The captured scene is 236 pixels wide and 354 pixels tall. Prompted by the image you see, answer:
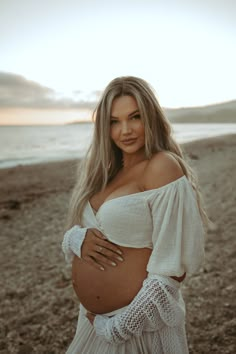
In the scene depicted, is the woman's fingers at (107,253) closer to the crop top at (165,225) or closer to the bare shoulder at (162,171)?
the crop top at (165,225)

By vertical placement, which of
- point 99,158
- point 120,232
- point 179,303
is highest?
point 99,158

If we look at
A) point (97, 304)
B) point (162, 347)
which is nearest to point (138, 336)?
point (162, 347)

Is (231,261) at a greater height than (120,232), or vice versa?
(120,232)

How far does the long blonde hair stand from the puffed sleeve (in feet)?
0.72

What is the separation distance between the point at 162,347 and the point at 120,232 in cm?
56

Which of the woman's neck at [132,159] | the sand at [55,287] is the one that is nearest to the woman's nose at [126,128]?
the woman's neck at [132,159]

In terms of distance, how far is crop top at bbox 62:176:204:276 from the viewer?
1.64m

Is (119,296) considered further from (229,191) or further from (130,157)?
(229,191)

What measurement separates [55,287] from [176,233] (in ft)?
10.1

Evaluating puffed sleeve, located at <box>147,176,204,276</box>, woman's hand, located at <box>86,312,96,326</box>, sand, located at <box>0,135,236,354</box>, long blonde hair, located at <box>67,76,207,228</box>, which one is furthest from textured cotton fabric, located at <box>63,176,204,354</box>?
sand, located at <box>0,135,236,354</box>

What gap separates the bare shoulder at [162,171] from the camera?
1.69 m

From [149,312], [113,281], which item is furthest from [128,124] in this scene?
[149,312]

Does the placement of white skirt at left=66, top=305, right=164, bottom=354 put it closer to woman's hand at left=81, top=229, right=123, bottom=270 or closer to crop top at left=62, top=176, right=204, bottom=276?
woman's hand at left=81, top=229, right=123, bottom=270

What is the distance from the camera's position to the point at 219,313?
3.55m
